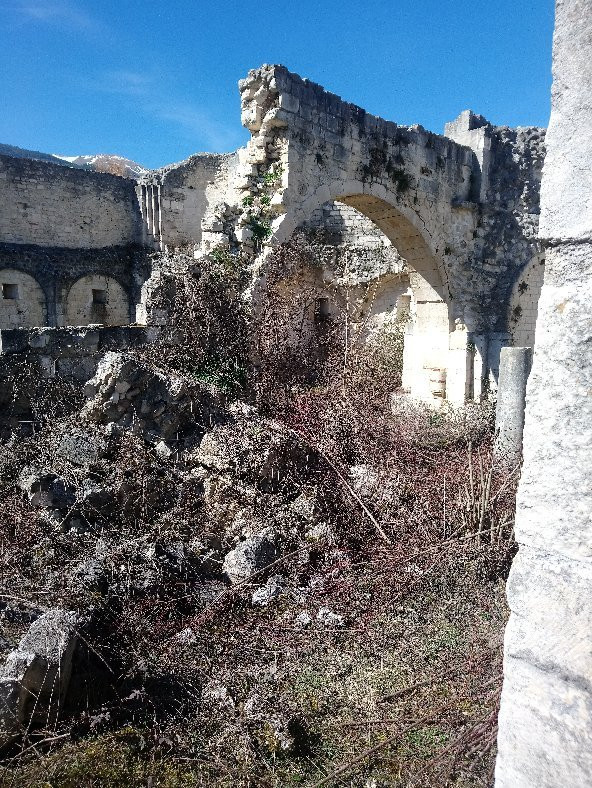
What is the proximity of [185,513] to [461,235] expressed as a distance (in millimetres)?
7102

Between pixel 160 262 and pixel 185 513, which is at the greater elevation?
pixel 160 262

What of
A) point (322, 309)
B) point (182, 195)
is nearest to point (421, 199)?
point (322, 309)

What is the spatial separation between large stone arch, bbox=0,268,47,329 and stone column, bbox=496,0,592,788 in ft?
56.6

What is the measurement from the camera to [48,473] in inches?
198

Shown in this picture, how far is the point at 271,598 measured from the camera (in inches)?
167

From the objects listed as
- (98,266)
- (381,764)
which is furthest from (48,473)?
(98,266)

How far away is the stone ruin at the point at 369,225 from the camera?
275 inches

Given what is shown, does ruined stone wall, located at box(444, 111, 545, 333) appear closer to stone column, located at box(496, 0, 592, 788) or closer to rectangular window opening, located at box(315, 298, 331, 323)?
rectangular window opening, located at box(315, 298, 331, 323)

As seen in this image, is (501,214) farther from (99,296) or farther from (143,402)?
(99,296)

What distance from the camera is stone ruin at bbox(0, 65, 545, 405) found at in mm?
6988

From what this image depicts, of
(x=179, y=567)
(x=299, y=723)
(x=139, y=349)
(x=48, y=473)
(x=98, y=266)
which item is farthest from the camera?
(x=98, y=266)

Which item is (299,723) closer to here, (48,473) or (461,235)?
(48,473)

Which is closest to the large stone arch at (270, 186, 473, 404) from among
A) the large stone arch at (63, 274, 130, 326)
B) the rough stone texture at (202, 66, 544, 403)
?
the rough stone texture at (202, 66, 544, 403)

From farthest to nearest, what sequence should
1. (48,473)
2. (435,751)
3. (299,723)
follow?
(48,473) → (299,723) → (435,751)
